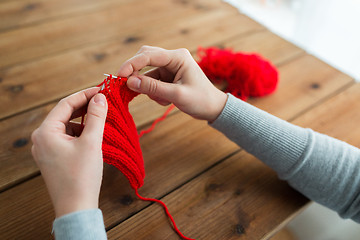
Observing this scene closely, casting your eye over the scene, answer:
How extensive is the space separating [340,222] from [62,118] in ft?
2.49

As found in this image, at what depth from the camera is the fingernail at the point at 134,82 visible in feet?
2.00

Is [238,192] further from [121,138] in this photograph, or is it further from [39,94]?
[39,94]

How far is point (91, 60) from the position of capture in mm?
925

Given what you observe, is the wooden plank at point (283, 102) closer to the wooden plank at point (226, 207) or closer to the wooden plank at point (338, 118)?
the wooden plank at point (338, 118)

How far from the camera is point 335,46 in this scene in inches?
63.9

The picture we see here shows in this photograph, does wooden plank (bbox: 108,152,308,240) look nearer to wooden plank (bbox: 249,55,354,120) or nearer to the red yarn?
the red yarn

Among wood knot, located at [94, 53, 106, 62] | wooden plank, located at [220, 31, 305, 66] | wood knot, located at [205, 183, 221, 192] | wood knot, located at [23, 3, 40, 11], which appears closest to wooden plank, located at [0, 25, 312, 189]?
wooden plank, located at [220, 31, 305, 66]

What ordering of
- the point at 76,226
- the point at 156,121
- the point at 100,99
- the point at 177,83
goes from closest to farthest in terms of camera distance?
1. the point at 76,226
2. the point at 100,99
3. the point at 177,83
4. the point at 156,121

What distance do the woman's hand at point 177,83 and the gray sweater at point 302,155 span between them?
42mm

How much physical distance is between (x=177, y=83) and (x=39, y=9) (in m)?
0.75

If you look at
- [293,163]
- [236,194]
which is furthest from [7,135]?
[293,163]

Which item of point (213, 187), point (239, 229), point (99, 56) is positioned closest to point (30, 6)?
point (99, 56)

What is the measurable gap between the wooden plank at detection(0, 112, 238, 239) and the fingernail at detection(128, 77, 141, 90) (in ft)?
0.59

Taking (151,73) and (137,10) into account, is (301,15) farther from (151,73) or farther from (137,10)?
(151,73)
